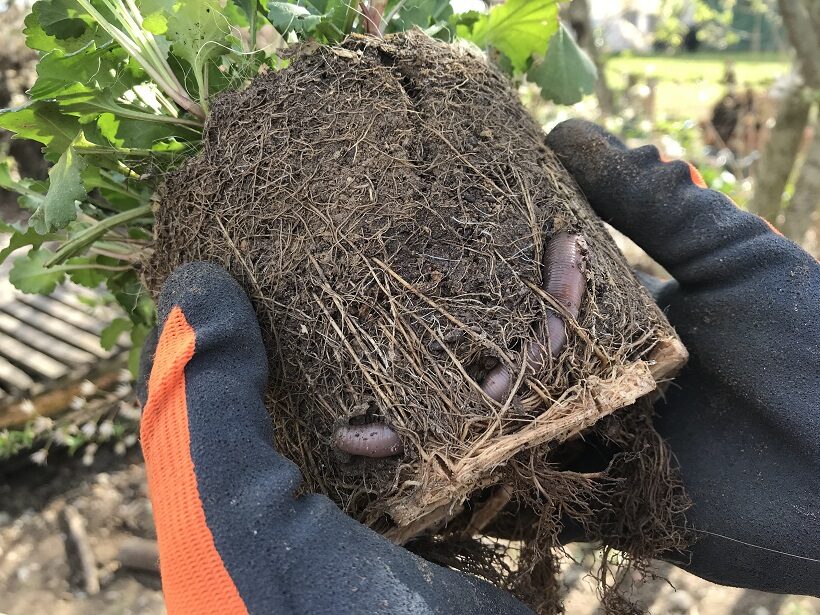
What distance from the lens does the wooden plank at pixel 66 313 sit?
4.59 m

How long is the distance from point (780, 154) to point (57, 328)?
525 centimetres

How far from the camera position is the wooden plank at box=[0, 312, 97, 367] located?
4203mm

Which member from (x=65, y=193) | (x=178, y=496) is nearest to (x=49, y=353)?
(x=65, y=193)

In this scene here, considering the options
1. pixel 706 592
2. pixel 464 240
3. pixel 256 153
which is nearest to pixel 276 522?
pixel 464 240

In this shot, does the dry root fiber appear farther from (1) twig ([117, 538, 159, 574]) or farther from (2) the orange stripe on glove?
(1) twig ([117, 538, 159, 574])

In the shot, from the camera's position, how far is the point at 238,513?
1189 millimetres

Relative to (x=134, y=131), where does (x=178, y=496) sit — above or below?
below

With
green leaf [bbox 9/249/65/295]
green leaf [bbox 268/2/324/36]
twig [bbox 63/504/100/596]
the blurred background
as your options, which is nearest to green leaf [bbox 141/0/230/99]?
green leaf [bbox 268/2/324/36]

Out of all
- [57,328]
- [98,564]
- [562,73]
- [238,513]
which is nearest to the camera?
[238,513]

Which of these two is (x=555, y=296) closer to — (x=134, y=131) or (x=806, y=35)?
(x=134, y=131)

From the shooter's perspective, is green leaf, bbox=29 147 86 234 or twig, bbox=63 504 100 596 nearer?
green leaf, bbox=29 147 86 234

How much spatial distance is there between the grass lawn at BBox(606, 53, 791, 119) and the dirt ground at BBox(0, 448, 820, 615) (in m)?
5.58

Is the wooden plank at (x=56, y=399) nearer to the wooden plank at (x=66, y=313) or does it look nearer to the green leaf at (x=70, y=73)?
the wooden plank at (x=66, y=313)

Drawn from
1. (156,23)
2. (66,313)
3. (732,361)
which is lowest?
(66,313)
